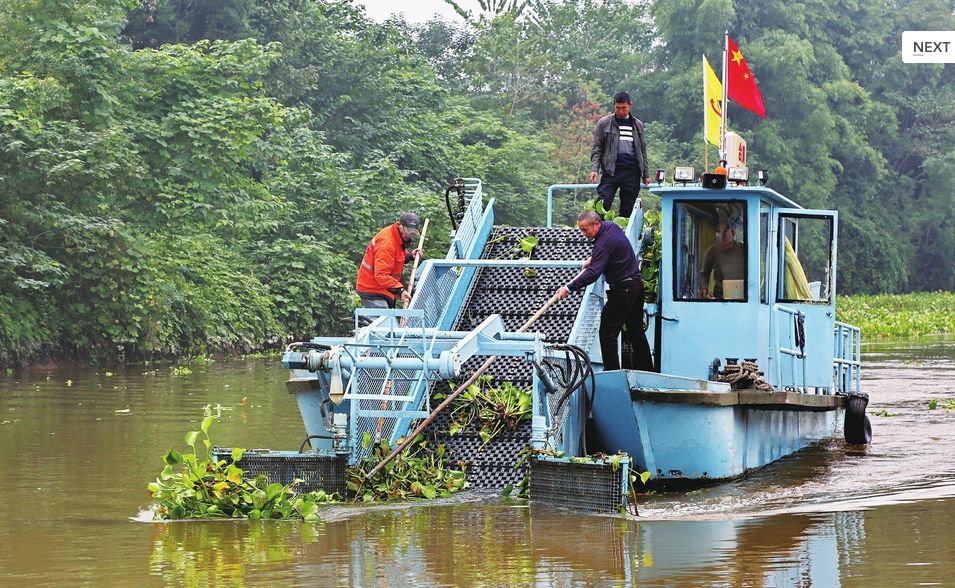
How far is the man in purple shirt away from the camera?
1291 cm

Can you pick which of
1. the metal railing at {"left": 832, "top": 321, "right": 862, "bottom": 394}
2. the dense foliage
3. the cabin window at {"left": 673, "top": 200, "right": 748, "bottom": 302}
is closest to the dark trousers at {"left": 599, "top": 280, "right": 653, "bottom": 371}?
the cabin window at {"left": 673, "top": 200, "right": 748, "bottom": 302}

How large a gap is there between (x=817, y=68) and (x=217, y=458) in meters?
58.9

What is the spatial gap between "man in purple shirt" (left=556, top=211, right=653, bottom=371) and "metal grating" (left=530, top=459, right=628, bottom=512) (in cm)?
205

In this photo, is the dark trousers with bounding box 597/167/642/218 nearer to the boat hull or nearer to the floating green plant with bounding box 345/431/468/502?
the boat hull

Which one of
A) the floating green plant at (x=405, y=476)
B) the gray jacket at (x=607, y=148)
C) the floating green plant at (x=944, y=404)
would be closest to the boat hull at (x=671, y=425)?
the floating green plant at (x=405, y=476)

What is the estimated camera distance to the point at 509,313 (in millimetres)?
14266

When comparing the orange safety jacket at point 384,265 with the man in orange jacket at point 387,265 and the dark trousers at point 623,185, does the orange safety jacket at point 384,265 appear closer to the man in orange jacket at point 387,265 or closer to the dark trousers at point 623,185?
the man in orange jacket at point 387,265

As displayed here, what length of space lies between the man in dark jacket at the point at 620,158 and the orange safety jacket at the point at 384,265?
8.16 feet

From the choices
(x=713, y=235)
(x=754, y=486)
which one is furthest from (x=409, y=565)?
(x=713, y=235)

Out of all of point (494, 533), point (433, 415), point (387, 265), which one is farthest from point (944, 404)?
point (494, 533)

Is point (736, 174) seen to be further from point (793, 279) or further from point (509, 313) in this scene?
point (509, 313)

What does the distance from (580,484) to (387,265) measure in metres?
3.83

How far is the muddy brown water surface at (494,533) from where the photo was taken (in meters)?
8.92

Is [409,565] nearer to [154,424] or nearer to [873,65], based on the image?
[154,424]
